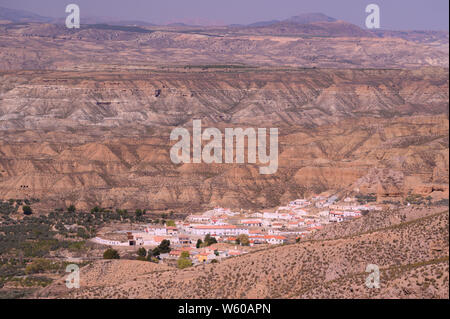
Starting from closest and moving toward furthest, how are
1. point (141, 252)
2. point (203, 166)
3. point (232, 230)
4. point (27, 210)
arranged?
1. point (141, 252)
2. point (232, 230)
3. point (27, 210)
4. point (203, 166)

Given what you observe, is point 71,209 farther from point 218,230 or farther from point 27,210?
point 218,230

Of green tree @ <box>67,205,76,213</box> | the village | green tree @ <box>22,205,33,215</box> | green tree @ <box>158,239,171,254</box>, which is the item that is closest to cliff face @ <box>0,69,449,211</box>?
green tree @ <box>67,205,76,213</box>

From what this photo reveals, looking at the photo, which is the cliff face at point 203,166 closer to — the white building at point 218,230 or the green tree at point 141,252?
the white building at point 218,230

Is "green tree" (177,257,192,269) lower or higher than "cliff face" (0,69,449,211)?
higher

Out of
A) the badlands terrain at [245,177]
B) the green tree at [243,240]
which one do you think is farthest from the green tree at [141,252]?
the badlands terrain at [245,177]

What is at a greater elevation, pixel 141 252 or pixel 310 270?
pixel 310 270

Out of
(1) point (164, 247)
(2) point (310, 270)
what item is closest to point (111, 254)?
(1) point (164, 247)

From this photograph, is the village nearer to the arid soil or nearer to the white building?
the white building
